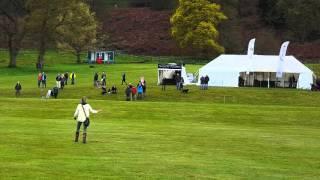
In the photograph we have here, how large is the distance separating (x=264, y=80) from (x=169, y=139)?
43588 mm

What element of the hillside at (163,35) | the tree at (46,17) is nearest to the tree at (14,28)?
the tree at (46,17)

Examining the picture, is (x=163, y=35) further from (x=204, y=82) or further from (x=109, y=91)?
(x=109, y=91)

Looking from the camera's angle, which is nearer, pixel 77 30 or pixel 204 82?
pixel 204 82

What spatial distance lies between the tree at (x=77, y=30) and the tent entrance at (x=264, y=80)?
34.3m

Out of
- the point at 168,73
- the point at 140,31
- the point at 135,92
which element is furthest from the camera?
the point at 140,31

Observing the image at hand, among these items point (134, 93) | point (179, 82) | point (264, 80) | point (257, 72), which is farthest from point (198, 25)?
point (134, 93)

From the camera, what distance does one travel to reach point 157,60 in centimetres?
11331

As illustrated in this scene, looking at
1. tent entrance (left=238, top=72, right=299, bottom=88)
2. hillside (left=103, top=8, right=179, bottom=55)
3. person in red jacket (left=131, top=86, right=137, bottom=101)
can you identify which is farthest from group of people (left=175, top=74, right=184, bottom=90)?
hillside (left=103, top=8, right=179, bottom=55)

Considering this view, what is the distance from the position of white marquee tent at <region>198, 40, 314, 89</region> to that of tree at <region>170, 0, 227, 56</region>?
35203 mm

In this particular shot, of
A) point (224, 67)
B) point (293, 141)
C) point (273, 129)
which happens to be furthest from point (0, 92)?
point (293, 141)

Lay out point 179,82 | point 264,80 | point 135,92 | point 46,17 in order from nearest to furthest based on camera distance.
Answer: point 135,92, point 179,82, point 264,80, point 46,17

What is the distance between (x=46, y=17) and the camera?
90688mm

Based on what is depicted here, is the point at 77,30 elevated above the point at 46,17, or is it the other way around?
the point at 46,17

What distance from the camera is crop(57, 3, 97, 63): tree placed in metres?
95.1
